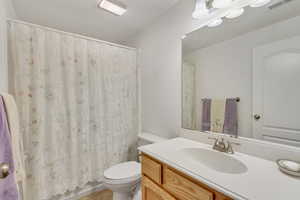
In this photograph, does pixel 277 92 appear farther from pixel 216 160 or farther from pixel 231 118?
pixel 216 160

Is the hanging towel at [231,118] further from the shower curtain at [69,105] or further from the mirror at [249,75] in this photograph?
the shower curtain at [69,105]

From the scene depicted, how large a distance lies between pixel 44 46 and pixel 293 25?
2025mm

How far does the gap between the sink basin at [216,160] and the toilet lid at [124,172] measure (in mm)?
653

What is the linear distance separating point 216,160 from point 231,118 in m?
0.36

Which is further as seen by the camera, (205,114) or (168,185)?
(205,114)

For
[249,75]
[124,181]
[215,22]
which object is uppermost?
[215,22]

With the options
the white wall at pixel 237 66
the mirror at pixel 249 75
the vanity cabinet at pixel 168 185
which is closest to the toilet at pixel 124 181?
the vanity cabinet at pixel 168 185

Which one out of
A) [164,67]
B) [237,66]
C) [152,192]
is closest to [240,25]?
[237,66]

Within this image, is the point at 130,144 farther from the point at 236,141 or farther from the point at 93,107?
the point at 236,141

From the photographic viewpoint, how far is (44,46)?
1390 millimetres

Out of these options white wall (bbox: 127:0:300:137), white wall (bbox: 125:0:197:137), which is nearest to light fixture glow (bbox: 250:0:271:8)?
white wall (bbox: 127:0:300:137)

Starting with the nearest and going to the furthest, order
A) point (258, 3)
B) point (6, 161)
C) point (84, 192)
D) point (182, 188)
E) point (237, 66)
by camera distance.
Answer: point (6, 161), point (182, 188), point (258, 3), point (237, 66), point (84, 192)

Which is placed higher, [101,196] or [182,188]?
[182,188]

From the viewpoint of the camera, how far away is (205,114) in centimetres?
131
